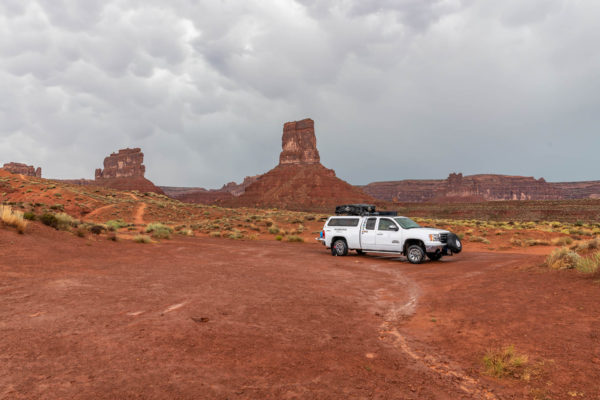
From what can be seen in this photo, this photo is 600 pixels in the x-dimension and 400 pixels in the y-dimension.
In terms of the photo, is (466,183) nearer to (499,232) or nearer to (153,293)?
(499,232)

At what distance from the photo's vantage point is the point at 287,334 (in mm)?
5223

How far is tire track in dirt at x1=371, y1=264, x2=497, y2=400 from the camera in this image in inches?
144

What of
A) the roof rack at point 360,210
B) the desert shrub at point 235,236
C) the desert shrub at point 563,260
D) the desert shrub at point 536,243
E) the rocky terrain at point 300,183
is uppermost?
the rocky terrain at point 300,183

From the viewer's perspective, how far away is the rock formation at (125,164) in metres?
167

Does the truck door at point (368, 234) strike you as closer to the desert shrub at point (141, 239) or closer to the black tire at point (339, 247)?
the black tire at point (339, 247)

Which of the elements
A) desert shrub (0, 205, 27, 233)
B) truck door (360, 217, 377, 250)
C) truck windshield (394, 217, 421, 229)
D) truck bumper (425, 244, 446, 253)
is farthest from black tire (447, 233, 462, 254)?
desert shrub (0, 205, 27, 233)

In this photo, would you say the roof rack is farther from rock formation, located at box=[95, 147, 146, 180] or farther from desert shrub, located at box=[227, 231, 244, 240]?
rock formation, located at box=[95, 147, 146, 180]

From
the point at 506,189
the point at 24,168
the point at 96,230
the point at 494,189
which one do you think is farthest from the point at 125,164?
the point at 506,189

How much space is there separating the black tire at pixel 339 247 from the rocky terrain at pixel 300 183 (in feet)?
271

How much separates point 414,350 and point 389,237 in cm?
951

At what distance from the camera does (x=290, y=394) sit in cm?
342

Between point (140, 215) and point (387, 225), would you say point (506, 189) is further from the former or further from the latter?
point (387, 225)

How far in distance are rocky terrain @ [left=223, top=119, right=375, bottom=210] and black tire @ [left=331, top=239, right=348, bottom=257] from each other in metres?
82.5

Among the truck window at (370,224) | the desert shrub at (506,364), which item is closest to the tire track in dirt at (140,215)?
the truck window at (370,224)
